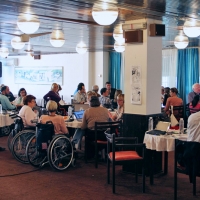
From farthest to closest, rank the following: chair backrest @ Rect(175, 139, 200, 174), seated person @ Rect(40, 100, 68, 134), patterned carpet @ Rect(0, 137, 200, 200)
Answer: seated person @ Rect(40, 100, 68, 134) → patterned carpet @ Rect(0, 137, 200, 200) → chair backrest @ Rect(175, 139, 200, 174)

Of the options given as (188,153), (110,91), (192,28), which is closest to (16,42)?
(192,28)

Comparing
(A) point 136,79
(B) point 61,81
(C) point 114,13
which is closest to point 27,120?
(A) point 136,79

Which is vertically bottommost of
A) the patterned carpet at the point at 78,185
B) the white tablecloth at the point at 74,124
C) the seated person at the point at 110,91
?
the patterned carpet at the point at 78,185

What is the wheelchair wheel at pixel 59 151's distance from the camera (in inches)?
231

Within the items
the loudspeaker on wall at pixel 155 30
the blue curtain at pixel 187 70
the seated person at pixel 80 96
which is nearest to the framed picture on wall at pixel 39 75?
the seated person at pixel 80 96

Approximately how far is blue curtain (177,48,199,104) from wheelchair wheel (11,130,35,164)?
710 centimetres

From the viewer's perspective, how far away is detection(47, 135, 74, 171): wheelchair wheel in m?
5.87

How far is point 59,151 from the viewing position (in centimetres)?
600

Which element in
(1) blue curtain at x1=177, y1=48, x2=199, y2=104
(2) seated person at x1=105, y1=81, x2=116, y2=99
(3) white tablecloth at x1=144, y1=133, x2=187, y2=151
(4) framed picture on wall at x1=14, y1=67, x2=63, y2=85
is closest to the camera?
(3) white tablecloth at x1=144, y1=133, x2=187, y2=151

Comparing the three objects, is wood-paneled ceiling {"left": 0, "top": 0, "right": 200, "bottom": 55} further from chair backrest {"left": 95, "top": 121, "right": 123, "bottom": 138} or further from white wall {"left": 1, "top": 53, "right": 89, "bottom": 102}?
white wall {"left": 1, "top": 53, "right": 89, "bottom": 102}

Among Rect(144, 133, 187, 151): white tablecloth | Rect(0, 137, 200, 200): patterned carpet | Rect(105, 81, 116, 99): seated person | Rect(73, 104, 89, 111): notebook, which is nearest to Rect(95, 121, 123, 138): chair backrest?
Rect(0, 137, 200, 200): patterned carpet

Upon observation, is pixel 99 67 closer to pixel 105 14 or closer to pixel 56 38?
pixel 56 38

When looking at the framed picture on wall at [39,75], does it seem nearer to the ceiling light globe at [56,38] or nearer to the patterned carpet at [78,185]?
the ceiling light globe at [56,38]

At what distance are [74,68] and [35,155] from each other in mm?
8797
